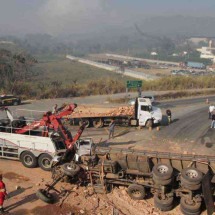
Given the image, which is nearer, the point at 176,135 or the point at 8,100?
Result: the point at 176,135

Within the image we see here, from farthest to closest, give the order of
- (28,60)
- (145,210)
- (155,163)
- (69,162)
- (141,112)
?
1. (28,60)
2. (141,112)
3. (69,162)
4. (155,163)
5. (145,210)

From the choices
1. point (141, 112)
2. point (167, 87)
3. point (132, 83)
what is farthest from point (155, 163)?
point (167, 87)

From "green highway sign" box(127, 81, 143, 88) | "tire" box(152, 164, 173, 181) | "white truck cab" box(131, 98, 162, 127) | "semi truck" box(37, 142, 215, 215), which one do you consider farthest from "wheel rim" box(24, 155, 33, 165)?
"green highway sign" box(127, 81, 143, 88)

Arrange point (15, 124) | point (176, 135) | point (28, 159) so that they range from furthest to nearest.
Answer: point (176, 135)
point (15, 124)
point (28, 159)

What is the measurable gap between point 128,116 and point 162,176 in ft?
46.7

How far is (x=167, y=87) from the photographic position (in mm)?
55000

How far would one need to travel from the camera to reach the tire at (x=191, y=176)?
45.4 feet

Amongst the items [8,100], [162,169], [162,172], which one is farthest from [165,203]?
[8,100]

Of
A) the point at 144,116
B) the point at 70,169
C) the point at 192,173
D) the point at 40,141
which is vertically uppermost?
the point at 40,141

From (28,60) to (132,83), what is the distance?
4249cm

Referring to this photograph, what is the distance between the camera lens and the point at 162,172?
1466 cm

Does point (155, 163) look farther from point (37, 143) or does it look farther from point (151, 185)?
point (37, 143)

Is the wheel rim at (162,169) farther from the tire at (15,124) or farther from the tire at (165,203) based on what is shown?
the tire at (15,124)

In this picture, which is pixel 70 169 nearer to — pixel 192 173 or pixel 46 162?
pixel 46 162
